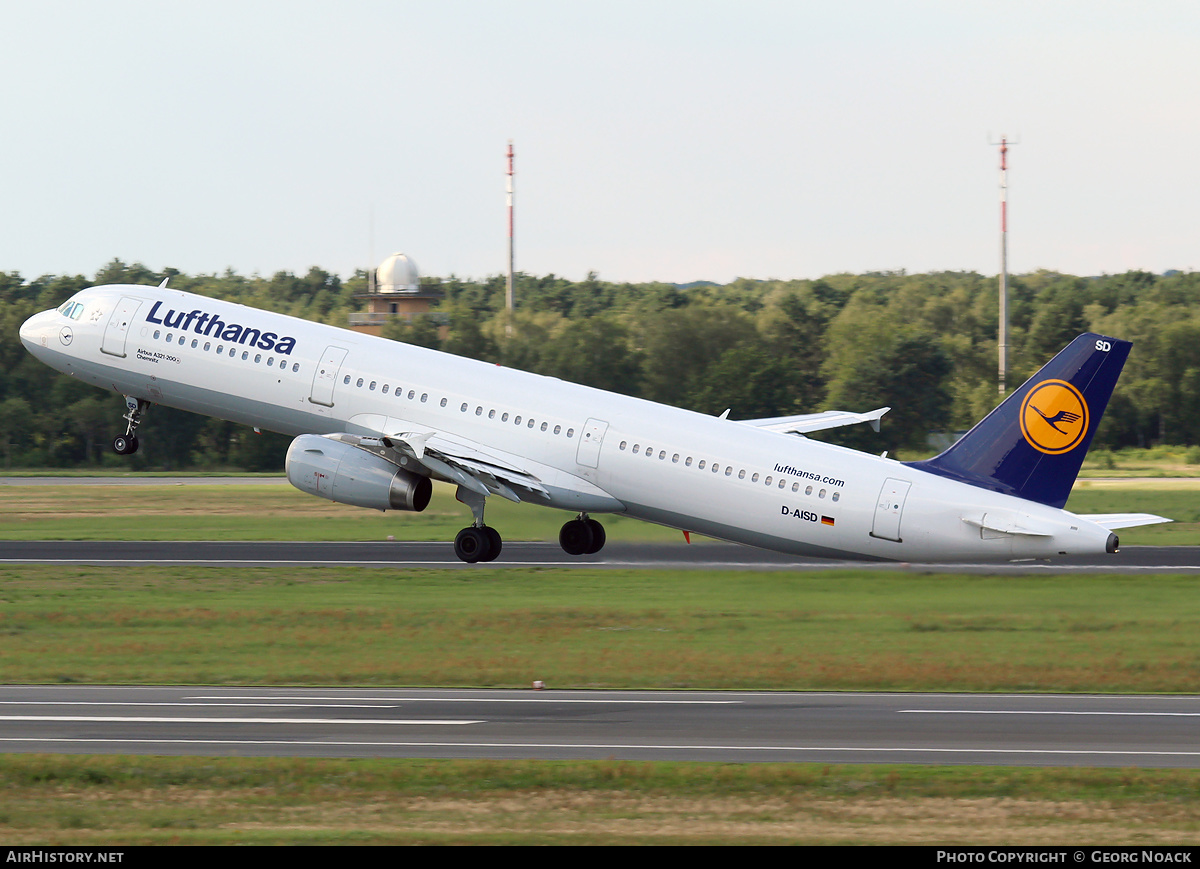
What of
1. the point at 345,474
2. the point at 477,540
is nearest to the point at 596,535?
the point at 477,540

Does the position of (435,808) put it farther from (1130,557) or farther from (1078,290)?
(1078,290)

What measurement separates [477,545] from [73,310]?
49.8 ft

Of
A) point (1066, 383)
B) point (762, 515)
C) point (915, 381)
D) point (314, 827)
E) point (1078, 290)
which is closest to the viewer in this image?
point (314, 827)

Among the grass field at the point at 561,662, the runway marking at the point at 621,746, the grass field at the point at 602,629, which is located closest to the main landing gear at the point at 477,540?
the grass field at the point at 602,629

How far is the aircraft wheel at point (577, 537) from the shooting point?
4334 cm

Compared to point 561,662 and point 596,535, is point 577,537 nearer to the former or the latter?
point 596,535

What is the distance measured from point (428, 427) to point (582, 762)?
20231 mm

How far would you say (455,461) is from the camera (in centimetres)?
3950

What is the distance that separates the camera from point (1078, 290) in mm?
142875

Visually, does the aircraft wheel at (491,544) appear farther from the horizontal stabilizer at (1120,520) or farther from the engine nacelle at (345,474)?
the horizontal stabilizer at (1120,520)

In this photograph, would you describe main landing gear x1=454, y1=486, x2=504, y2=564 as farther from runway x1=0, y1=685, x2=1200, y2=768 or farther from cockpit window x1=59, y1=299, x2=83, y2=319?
cockpit window x1=59, y1=299, x2=83, y2=319

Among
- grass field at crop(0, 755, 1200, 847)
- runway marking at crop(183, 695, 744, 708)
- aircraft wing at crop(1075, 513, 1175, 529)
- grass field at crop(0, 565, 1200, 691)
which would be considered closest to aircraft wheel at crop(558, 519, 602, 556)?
grass field at crop(0, 565, 1200, 691)

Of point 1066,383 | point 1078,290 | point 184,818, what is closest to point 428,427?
point 1066,383

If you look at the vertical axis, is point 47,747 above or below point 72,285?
below
